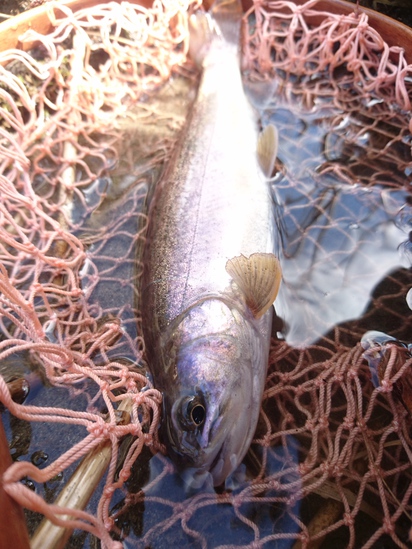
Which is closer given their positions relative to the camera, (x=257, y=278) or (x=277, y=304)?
(x=257, y=278)

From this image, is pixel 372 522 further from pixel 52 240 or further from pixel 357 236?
pixel 52 240

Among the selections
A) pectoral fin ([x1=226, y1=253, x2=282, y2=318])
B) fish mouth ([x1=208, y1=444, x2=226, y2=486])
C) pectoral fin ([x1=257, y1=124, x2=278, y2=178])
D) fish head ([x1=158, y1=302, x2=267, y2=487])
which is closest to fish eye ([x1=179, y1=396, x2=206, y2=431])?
fish head ([x1=158, y1=302, x2=267, y2=487])

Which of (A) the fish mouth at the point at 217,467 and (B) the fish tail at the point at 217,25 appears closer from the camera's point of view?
(A) the fish mouth at the point at 217,467

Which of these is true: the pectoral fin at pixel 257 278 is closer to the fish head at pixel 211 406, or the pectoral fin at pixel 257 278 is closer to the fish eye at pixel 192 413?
the fish head at pixel 211 406

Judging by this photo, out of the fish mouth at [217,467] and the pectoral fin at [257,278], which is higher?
the pectoral fin at [257,278]

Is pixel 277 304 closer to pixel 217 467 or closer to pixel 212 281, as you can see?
pixel 212 281

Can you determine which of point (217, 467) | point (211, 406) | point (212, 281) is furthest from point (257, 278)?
point (217, 467)

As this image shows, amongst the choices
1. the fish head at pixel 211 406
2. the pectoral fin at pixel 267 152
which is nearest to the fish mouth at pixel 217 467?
the fish head at pixel 211 406
